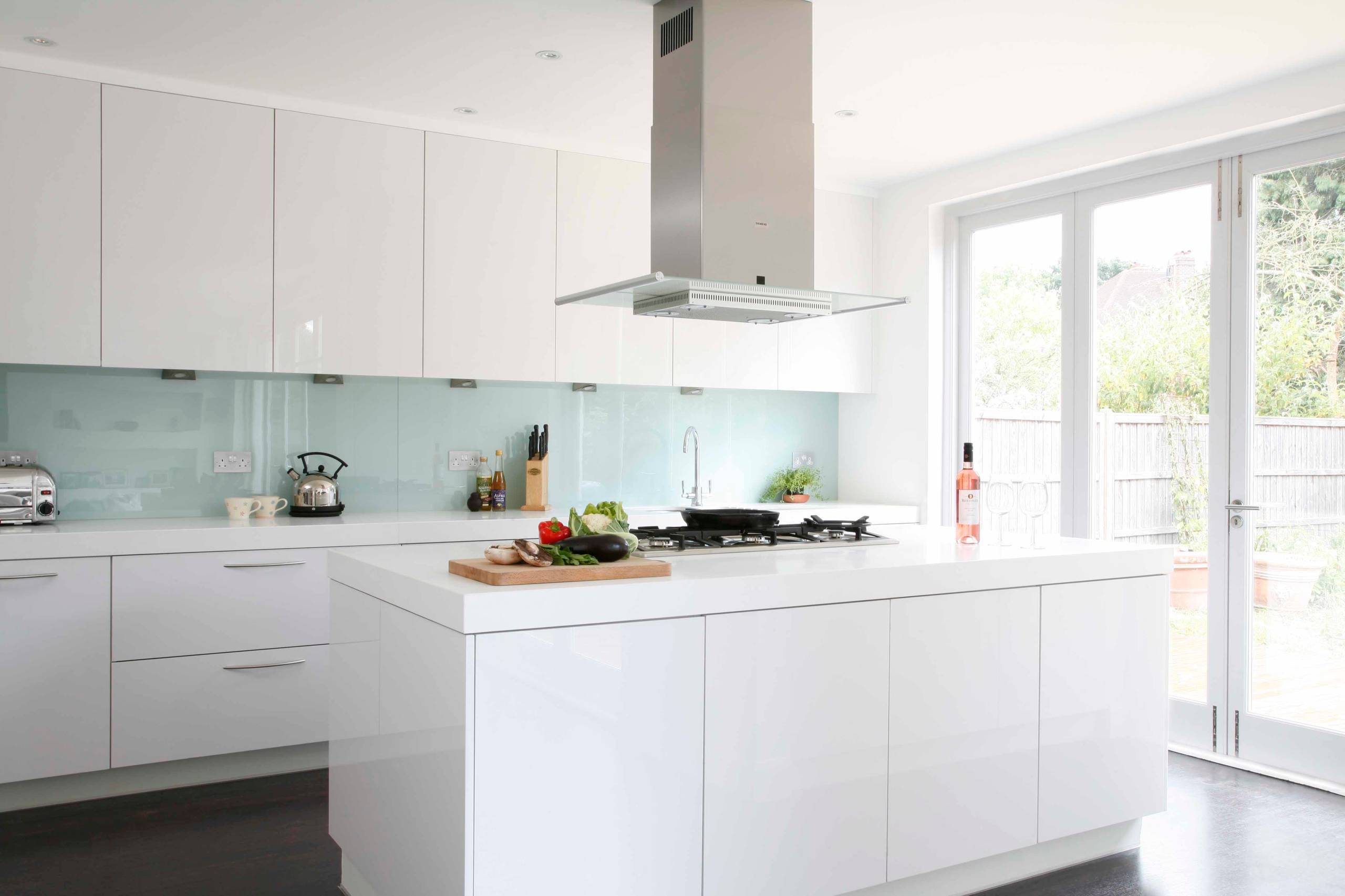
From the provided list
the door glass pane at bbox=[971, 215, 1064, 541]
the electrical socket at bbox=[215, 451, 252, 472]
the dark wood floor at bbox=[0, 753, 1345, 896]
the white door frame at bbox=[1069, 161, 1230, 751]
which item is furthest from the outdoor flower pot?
the electrical socket at bbox=[215, 451, 252, 472]

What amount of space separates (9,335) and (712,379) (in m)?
2.84

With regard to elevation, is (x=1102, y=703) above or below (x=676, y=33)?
below

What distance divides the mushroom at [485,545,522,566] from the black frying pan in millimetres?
756

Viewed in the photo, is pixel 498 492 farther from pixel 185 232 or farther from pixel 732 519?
pixel 732 519

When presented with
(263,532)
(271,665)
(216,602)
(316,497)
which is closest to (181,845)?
(271,665)

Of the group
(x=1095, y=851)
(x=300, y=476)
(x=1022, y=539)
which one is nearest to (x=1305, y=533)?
(x=1022, y=539)

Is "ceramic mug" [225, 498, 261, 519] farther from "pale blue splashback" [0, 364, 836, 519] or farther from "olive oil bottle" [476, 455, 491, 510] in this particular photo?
"olive oil bottle" [476, 455, 491, 510]

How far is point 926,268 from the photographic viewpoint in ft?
16.6

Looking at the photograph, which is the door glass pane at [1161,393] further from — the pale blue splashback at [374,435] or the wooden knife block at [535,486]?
the wooden knife block at [535,486]

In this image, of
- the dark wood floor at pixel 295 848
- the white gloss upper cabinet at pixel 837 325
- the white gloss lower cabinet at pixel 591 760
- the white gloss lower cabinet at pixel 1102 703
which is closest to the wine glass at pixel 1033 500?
the white gloss lower cabinet at pixel 1102 703

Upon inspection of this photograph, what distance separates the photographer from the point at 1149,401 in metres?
4.22

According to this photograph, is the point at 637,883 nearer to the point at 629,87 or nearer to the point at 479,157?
the point at 629,87

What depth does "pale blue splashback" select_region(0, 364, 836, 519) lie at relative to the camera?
388cm

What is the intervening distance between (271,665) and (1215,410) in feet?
12.0
